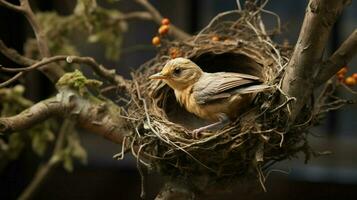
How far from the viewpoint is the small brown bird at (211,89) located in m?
1.08

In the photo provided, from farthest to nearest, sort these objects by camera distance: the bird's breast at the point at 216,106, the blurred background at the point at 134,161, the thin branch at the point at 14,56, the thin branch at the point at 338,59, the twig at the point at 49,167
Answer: the blurred background at the point at 134,161 < the twig at the point at 49,167 < the thin branch at the point at 14,56 < the bird's breast at the point at 216,106 < the thin branch at the point at 338,59

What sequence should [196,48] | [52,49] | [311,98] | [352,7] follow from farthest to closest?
[352,7] → [52,49] → [196,48] → [311,98]

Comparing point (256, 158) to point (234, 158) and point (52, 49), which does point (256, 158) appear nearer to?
point (234, 158)

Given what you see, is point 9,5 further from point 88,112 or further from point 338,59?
point 338,59

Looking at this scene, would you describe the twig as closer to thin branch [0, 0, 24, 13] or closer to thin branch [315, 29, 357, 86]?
thin branch [0, 0, 24, 13]

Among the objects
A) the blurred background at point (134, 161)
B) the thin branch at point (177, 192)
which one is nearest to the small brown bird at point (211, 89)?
the thin branch at point (177, 192)

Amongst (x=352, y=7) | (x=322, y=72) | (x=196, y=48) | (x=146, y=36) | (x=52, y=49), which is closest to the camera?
(x=322, y=72)

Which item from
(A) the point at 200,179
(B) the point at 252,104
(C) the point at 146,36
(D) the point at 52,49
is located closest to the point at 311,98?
(B) the point at 252,104

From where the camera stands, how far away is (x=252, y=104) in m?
1.11

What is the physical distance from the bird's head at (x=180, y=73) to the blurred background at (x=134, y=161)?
69cm

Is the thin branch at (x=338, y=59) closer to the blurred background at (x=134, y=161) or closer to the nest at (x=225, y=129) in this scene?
the nest at (x=225, y=129)

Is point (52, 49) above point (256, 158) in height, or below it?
above

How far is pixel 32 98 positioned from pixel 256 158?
3.57 ft

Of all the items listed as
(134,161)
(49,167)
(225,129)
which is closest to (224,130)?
(225,129)
